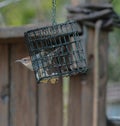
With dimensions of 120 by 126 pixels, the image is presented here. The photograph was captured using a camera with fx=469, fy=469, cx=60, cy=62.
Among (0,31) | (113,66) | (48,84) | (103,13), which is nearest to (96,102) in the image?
(48,84)

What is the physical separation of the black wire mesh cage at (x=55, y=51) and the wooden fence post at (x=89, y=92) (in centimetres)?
9

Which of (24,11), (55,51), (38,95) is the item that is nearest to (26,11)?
(24,11)

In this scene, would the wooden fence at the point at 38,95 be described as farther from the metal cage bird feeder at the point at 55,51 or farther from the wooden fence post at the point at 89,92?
the metal cage bird feeder at the point at 55,51

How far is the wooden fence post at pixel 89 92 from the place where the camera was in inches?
82.5

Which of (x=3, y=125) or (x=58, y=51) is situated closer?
(x=58, y=51)

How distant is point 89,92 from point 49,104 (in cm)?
20

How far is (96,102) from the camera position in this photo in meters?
2.08

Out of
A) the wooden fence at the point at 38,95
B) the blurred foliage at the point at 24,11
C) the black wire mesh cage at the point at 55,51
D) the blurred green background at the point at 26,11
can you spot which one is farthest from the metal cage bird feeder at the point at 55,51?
the blurred foliage at the point at 24,11

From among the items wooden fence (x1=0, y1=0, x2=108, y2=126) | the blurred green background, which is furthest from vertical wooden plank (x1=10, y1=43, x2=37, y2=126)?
the blurred green background

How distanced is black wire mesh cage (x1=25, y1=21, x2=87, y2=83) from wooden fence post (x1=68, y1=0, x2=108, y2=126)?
3.6 inches

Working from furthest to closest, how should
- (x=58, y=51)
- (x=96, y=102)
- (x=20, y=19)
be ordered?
(x=20, y=19) < (x=96, y=102) < (x=58, y=51)

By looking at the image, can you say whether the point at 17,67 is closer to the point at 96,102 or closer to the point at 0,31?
the point at 0,31

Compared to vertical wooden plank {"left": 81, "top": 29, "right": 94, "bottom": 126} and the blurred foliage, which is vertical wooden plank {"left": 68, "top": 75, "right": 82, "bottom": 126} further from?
the blurred foliage

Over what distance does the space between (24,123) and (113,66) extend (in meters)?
3.71
